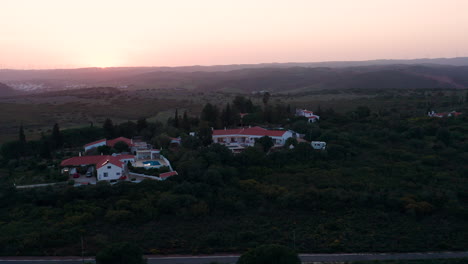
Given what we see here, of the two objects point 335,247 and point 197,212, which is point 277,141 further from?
point 335,247

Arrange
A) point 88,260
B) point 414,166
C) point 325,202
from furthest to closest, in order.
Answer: point 414,166
point 325,202
point 88,260

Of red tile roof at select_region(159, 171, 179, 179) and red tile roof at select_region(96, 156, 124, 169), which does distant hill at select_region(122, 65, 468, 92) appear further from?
red tile roof at select_region(96, 156, 124, 169)

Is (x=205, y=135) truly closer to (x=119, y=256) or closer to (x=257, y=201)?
(x=257, y=201)

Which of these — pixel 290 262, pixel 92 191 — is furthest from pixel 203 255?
pixel 92 191

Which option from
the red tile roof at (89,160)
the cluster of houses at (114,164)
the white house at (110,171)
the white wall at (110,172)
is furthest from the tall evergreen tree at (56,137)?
the white wall at (110,172)

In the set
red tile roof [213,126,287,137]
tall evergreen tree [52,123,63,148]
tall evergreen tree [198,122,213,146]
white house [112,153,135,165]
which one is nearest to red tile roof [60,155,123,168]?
white house [112,153,135,165]

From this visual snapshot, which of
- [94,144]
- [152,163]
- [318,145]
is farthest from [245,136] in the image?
[94,144]
